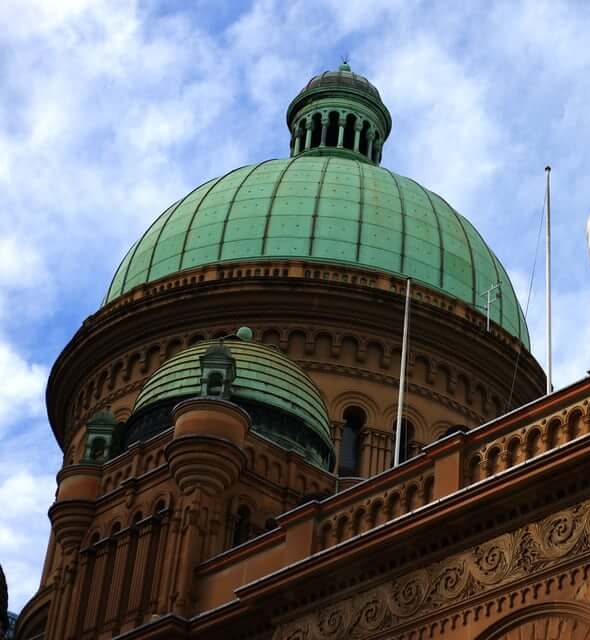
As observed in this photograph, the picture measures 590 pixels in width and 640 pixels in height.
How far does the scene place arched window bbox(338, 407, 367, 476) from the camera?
127 feet

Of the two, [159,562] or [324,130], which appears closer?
[159,562]

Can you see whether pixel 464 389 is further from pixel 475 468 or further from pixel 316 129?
pixel 475 468

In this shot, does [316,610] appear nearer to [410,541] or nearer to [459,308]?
[410,541]

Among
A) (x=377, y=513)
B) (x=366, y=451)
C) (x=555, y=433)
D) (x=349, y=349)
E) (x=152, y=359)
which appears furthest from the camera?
(x=152, y=359)

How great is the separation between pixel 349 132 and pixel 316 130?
118 centimetres

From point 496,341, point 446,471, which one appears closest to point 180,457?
point 446,471

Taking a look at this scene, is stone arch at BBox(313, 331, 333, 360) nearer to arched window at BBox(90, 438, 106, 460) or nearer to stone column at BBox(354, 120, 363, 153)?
arched window at BBox(90, 438, 106, 460)

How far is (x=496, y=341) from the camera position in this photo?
42125mm

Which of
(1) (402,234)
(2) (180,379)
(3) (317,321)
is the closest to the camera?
(2) (180,379)

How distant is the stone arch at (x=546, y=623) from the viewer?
18.8 meters

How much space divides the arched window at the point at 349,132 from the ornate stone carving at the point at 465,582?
3017 centimetres

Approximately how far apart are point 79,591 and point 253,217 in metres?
16.9

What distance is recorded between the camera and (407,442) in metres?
39.3

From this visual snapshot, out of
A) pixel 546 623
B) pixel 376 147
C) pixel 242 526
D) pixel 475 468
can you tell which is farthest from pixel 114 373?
pixel 546 623
